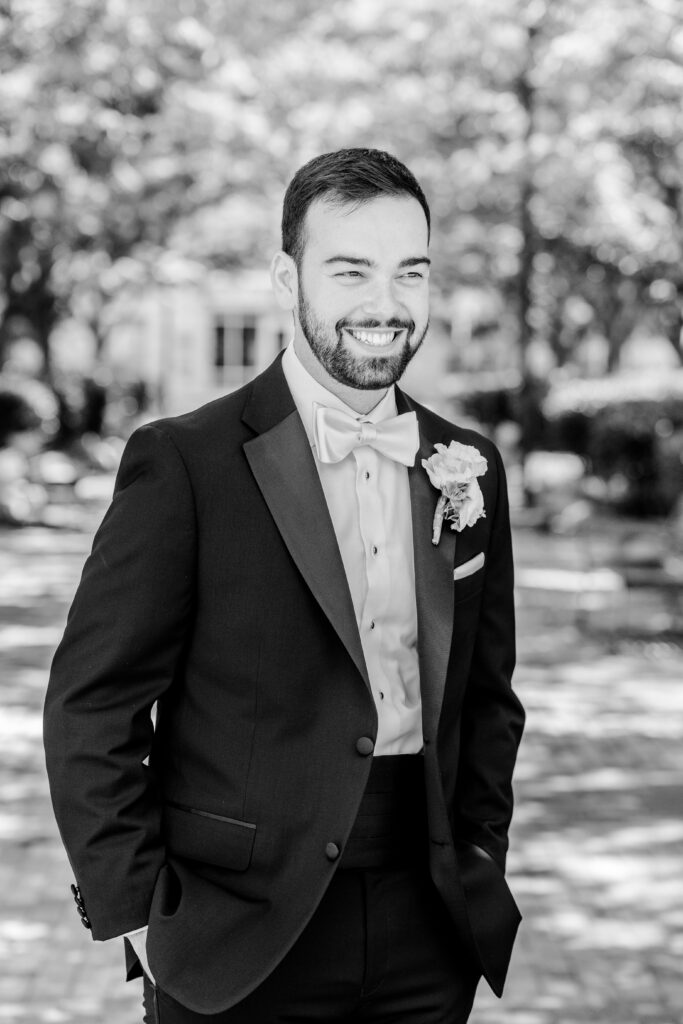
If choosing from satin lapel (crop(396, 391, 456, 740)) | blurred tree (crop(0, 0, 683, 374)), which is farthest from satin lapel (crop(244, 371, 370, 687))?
blurred tree (crop(0, 0, 683, 374))

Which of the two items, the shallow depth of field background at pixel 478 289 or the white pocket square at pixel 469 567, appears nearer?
the white pocket square at pixel 469 567

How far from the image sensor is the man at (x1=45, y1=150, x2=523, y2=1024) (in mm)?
2461

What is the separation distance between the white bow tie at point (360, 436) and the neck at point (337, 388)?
38 millimetres

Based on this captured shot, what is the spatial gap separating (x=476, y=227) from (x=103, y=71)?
435 inches

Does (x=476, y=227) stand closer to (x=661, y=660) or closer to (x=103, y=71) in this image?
(x=103, y=71)

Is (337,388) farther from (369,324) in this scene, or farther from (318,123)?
(318,123)

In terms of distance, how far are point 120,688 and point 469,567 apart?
67 cm

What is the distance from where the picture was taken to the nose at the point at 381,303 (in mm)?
2535

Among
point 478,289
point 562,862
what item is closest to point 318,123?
point 478,289

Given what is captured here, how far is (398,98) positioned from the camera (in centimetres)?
2017

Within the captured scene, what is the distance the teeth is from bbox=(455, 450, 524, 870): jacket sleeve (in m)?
0.53

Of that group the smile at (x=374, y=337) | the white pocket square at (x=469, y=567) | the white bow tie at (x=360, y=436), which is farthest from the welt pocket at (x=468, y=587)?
the smile at (x=374, y=337)

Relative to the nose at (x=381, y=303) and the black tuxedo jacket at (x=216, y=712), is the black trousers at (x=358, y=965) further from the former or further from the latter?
the nose at (x=381, y=303)

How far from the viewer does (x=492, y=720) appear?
286 centimetres
